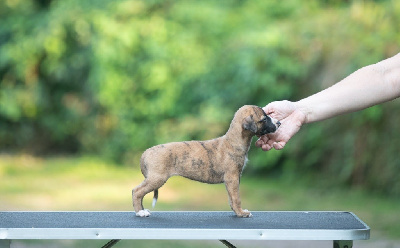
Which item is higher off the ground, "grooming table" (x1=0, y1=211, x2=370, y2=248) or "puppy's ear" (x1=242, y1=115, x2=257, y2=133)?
"puppy's ear" (x1=242, y1=115, x2=257, y2=133)

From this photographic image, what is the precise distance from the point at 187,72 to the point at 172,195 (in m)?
1.91

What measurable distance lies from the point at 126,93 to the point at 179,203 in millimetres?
2884

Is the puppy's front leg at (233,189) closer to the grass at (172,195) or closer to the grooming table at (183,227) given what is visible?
the grooming table at (183,227)

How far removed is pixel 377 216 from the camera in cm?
762

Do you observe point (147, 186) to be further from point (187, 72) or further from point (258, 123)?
point (187, 72)

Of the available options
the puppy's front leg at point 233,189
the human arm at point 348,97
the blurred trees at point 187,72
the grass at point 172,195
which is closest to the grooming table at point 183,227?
the puppy's front leg at point 233,189

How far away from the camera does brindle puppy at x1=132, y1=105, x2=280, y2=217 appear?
141 inches

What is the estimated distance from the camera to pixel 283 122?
3.95 m

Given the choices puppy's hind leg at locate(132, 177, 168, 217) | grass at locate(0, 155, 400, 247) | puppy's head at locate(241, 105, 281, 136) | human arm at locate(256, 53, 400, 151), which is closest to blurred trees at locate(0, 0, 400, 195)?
grass at locate(0, 155, 400, 247)

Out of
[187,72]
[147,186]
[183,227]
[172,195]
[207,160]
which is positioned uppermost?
[187,72]

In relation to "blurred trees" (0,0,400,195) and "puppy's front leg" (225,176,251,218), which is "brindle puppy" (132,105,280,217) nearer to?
"puppy's front leg" (225,176,251,218)

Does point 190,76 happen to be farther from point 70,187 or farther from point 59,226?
point 59,226

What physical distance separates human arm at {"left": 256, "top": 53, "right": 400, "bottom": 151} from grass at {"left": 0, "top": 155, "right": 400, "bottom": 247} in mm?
3339

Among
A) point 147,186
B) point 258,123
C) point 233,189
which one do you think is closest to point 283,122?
point 258,123
